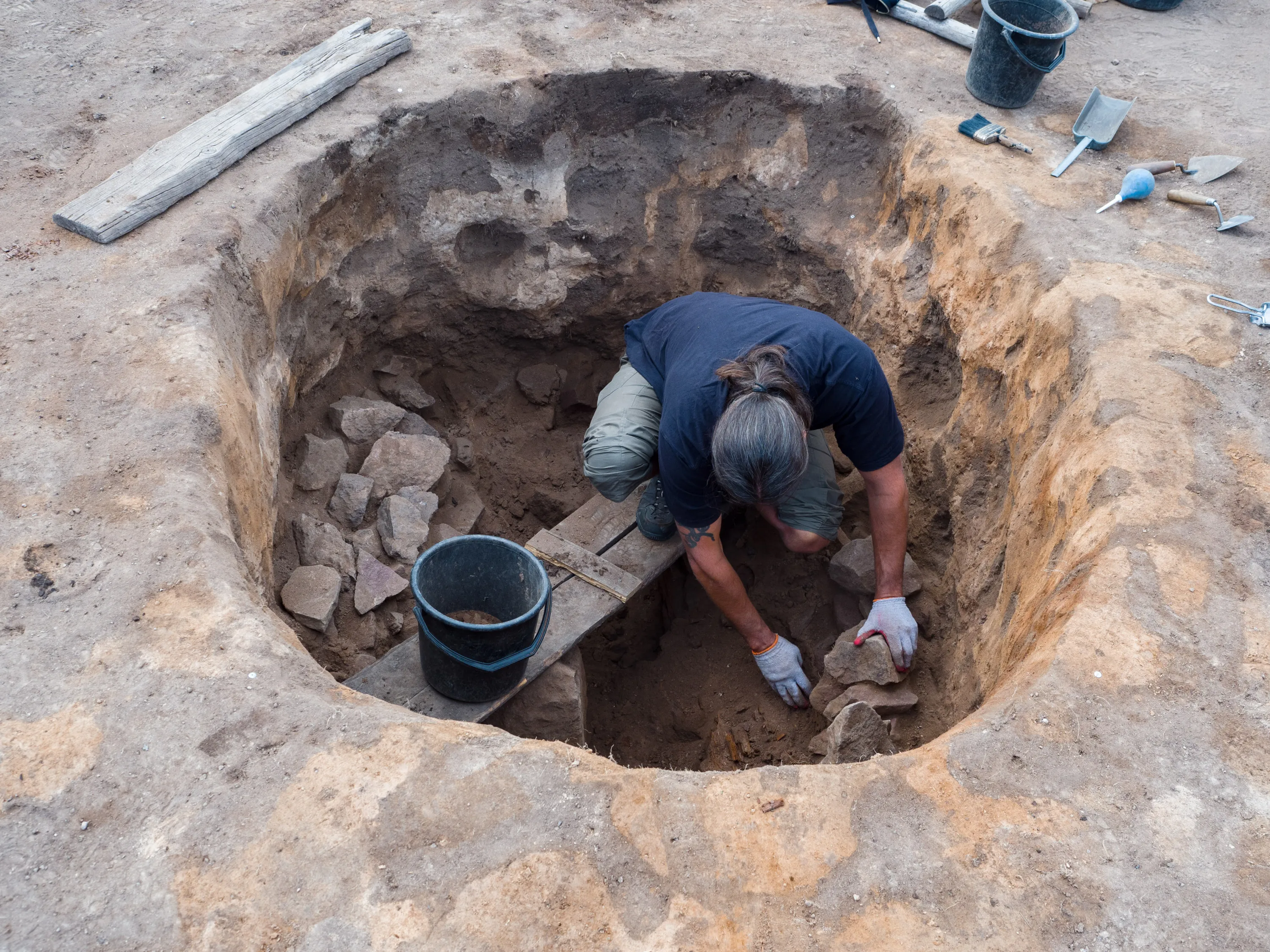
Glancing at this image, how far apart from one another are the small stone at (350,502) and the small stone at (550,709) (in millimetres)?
943

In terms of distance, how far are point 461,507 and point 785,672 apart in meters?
1.56

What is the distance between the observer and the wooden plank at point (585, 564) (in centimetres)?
358

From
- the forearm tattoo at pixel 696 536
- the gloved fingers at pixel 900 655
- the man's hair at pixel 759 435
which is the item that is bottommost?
the gloved fingers at pixel 900 655

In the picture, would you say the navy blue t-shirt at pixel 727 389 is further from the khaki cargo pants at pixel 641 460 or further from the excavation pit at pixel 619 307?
the excavation pit at pixel 619 307

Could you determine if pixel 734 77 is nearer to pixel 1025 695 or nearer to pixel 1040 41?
pixel 1040 41

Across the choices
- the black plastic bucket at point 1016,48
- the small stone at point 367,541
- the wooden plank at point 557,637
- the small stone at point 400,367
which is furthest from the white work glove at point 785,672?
the black plastic bucket at point 1016,48

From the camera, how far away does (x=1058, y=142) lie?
405cm

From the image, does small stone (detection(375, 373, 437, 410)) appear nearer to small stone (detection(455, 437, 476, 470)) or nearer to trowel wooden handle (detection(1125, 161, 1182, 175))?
small stone (detection(455, 437, 476, 470))

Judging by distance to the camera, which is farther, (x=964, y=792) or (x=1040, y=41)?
(x=1040, y=41)

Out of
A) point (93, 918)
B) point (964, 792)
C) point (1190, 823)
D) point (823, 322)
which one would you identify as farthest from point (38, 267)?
point (1190, 823)

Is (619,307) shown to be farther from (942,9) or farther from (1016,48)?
(942,9)

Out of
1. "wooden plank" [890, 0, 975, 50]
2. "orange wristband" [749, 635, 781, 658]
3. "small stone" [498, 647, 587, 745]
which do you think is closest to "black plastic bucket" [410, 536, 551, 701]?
"small stone" [498, 647, 587, 745]

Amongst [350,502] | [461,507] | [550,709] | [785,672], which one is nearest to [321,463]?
[350,502]

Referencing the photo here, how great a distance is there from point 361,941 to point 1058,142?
3.86 metres
